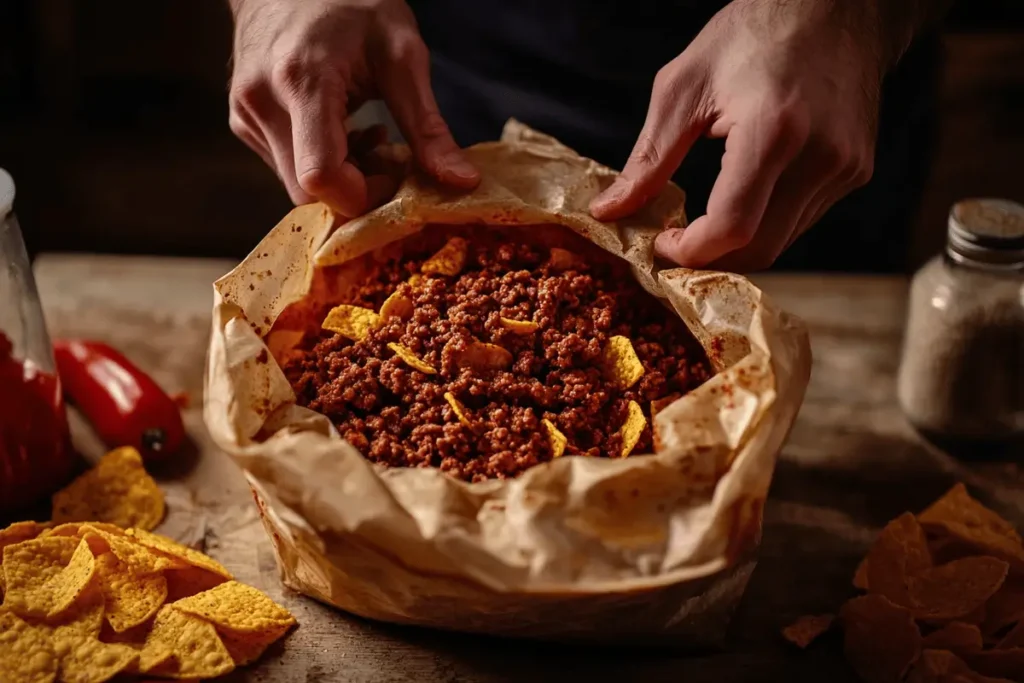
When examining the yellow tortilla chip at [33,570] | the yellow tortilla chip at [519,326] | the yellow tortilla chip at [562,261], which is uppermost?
the yellow tortilla chip at [562,261]

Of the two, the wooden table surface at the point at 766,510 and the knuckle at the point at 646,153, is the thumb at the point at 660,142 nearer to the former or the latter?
the knuckle at the point at 646,153

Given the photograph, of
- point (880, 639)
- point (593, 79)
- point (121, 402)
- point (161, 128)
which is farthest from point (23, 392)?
point (161, 128)

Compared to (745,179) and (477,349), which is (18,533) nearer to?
(477,349)

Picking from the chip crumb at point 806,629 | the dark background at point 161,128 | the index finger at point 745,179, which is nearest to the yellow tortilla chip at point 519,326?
the index finger at point 745,179

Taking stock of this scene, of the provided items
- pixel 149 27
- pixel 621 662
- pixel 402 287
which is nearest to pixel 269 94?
pixel 402 287

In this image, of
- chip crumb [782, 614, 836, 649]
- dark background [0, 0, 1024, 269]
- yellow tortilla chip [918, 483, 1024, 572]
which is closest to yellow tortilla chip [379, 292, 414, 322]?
chip crumb [782, 614, 836, 649]

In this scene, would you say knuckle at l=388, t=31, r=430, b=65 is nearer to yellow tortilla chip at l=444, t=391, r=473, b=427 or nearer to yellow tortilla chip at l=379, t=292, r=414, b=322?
yellow tortilla chip at l=379, t=292, r=414, b=322

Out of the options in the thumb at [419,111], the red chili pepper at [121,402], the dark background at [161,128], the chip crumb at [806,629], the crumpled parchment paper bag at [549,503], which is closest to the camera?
the crumpled parchment paper bag at [549,503]
